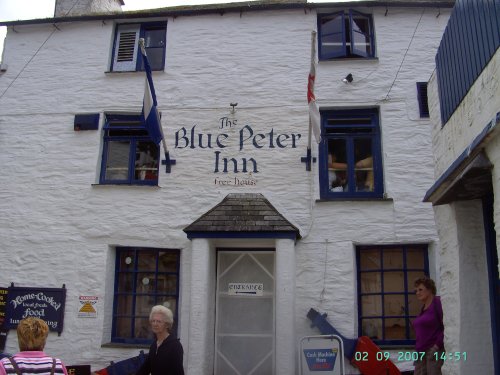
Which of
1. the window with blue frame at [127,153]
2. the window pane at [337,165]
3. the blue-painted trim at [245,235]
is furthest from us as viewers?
the window with blue frame at [127,153]

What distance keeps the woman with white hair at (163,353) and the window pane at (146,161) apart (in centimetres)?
486

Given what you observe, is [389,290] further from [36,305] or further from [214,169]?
[36,305]

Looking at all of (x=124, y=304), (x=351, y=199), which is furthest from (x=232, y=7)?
(x=124, y=304)

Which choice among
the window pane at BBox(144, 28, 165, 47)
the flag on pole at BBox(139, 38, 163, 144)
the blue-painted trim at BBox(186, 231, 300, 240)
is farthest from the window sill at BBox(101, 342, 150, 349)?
the window pane at BBox(144, 28, 165, 47)

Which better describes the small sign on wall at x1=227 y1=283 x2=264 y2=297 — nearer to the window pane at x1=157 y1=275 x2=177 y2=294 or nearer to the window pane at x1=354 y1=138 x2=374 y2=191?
the window pane at x1=157 y1=275 x2=177 y2=294

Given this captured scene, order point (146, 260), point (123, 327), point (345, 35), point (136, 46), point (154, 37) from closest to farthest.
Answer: point (123, 327) < point (146, 260) < point (345, 35) < point (136, 46) < point (154, 37)

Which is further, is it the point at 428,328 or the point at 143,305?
the point at 143,305

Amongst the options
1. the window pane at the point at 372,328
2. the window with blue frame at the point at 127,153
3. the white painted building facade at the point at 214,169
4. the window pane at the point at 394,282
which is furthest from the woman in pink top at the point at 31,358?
→ the window pane at the point at 394,282

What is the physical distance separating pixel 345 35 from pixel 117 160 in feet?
17.0

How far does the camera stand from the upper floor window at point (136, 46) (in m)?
11.1

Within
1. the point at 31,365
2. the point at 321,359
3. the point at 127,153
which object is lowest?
the point at 321,359

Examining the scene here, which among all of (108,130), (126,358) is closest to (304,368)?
(126,358)

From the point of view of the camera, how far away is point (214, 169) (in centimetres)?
1003

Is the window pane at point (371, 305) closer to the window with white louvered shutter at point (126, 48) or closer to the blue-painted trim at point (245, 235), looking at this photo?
the blue-painted trim at point (245, 235)
